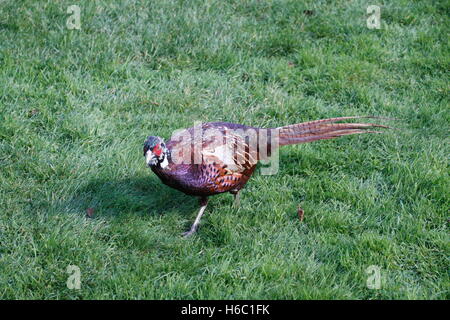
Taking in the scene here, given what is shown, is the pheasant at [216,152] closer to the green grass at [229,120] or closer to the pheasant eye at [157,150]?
the pheasant eye at [157,150]

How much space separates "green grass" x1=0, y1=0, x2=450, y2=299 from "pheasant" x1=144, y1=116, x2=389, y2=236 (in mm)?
276

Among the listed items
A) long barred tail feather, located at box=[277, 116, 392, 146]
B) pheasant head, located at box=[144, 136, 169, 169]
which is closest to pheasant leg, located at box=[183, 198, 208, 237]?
pheasant head, located at box=[144, 136, 169, 169]

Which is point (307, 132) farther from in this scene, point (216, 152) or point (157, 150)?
point (157, 150)

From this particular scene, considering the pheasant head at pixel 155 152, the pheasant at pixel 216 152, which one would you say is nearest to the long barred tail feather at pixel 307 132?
the pheasant at pixel 216 152

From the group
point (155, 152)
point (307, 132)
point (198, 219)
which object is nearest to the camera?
point (155, 152)

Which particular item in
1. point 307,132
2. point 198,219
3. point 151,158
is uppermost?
point 151,158

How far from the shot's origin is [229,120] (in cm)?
529

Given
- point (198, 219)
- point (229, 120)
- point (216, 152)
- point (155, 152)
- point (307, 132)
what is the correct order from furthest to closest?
point (229, 120) → point (307, 132) → point (198, 219) → point (216, 152) → point (155, 152)

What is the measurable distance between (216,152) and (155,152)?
45cm

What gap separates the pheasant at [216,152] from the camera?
3977mm

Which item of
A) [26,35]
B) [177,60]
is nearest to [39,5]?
[26,35]

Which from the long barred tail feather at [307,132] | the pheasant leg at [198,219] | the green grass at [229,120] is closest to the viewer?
the green grass at [229,120]

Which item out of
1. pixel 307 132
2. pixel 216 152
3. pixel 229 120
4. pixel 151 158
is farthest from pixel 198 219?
pixel 229 120

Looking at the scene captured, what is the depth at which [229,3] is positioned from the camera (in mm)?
6684
